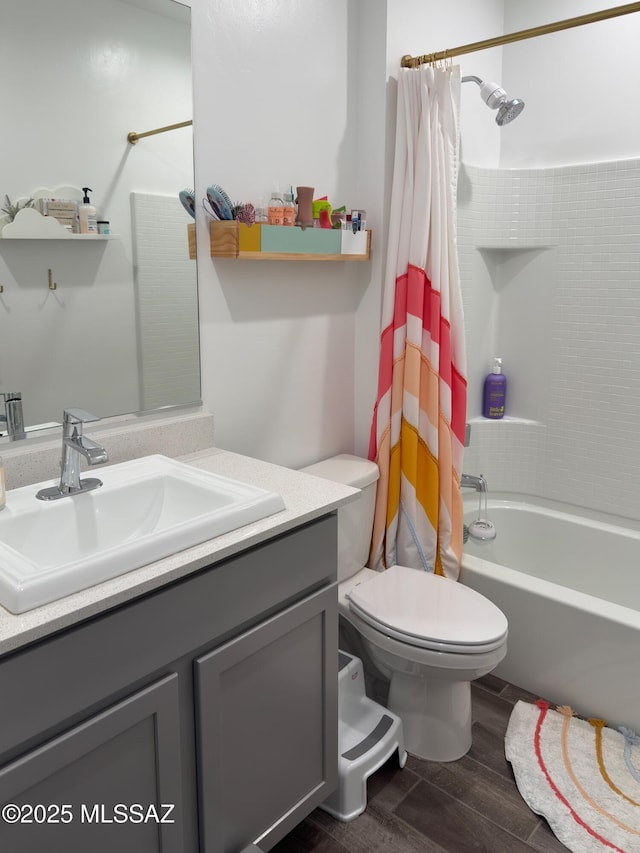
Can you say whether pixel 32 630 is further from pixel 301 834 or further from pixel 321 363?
pixel 321 363

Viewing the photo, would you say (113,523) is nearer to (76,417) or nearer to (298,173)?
(76,417)

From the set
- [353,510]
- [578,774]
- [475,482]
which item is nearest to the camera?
[578,774]

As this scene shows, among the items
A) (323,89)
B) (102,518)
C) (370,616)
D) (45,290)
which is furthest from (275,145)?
(370,616)

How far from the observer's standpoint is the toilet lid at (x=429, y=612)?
1.80m

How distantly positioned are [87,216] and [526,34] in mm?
1366

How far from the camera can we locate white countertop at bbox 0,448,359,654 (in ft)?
3.33

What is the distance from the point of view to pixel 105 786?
1150 millimetres

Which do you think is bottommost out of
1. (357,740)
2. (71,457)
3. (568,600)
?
(357,740)

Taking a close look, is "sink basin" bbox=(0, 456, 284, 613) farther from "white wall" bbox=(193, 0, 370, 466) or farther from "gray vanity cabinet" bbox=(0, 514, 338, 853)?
"white wall" bbox=(193, 0, 370, 466)

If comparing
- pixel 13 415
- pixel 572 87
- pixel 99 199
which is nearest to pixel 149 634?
pixel 13 415

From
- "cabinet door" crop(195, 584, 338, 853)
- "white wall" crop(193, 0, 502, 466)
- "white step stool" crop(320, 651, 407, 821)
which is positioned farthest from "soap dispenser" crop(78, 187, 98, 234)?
"white step stool" crop(320, 651, 407, 821)

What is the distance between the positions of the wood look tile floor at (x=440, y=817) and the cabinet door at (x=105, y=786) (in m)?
0.58

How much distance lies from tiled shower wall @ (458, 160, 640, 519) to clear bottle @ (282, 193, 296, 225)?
3.20ft

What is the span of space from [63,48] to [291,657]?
55.3 inches
